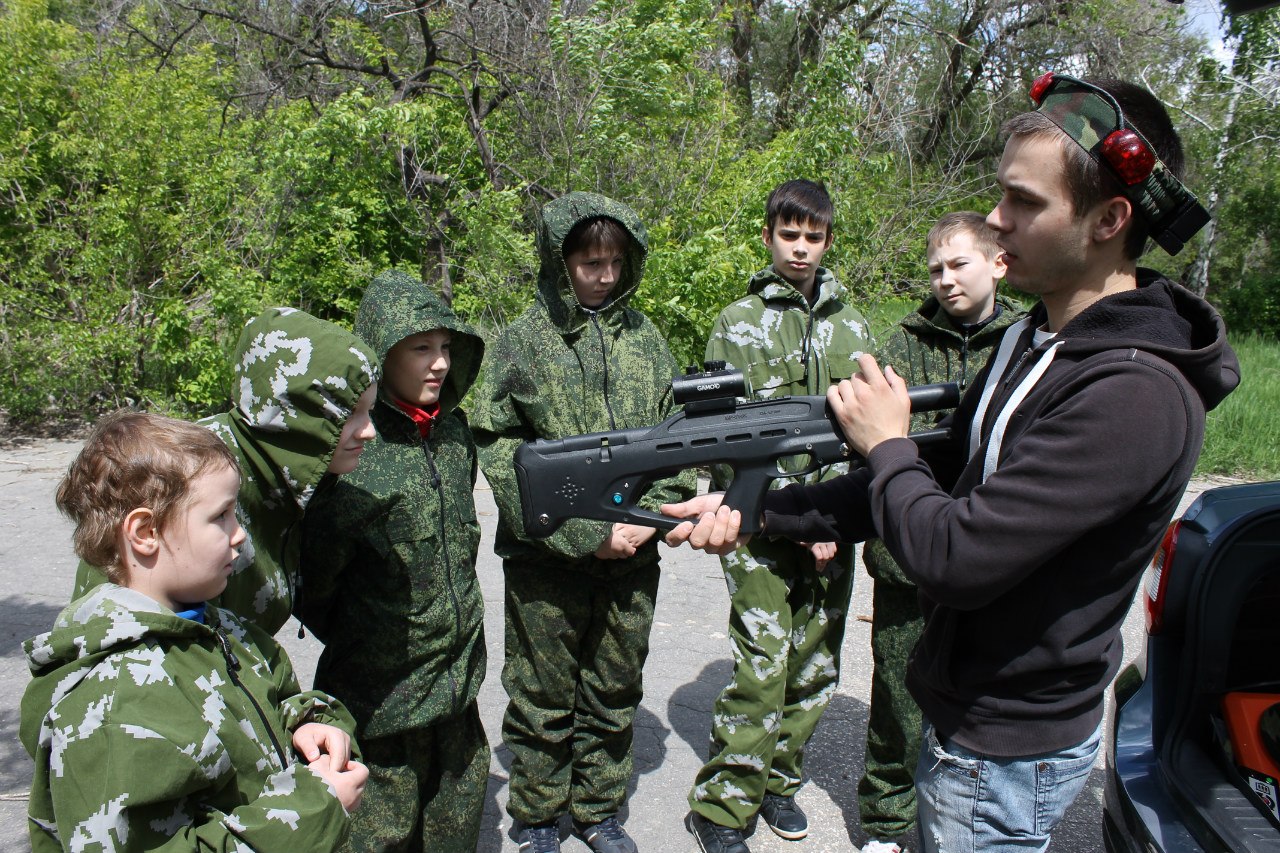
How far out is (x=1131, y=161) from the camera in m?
1.57

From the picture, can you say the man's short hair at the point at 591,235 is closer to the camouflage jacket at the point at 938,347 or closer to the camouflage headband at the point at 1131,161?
the camouflage jacket at the point at 938,347

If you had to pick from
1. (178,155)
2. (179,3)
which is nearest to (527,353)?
(178,155)

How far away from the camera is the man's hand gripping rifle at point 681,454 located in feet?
7.09

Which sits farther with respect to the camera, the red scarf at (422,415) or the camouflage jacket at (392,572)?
the red scarf at (422,415)

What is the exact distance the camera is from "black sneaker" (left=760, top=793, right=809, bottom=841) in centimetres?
333

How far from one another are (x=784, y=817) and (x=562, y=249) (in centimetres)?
218

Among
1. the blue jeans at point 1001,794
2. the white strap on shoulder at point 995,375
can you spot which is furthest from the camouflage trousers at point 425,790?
the white strap on shoulder at point 995,375

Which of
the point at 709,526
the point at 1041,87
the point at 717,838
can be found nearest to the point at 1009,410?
the point at 1041,87

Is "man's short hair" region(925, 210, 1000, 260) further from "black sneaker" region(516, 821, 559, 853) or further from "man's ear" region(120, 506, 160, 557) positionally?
"man's ear" region(120, 506, 160, 557)

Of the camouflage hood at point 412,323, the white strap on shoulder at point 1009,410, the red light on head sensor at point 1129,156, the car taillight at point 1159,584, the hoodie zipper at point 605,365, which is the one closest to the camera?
the red light on head sensor at point 1129,156

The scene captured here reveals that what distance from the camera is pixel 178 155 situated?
8.63 meters

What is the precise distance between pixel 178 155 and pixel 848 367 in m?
7.61

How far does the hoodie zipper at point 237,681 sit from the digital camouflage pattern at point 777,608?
1.67 metres

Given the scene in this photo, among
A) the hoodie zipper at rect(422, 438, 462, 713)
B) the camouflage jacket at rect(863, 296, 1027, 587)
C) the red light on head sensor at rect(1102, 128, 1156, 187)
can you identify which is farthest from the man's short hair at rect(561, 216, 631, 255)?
the red light on head sensor at rect(1102, 128, 1156, 187)
